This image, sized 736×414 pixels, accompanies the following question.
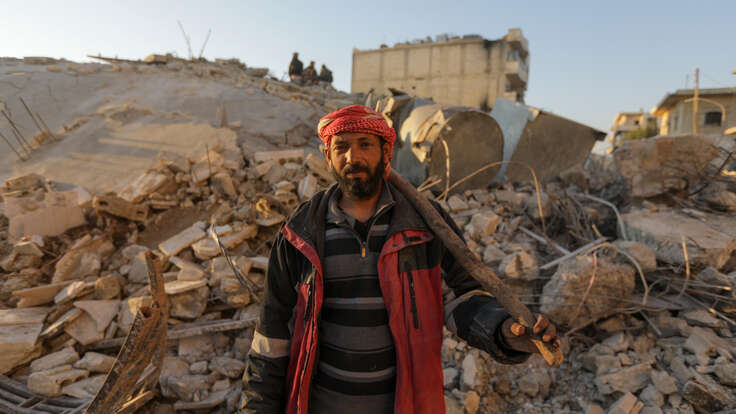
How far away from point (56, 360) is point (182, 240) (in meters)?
1.42

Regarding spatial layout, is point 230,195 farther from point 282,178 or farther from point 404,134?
point 404,134

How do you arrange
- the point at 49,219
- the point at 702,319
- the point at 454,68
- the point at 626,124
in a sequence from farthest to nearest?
the point at 626,124, the point at 454,68, the point at 49,219, the point at 702,319

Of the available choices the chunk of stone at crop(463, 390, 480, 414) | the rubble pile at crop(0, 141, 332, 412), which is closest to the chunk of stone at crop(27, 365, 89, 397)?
the rubble pile at crop(0, 141, 332, 412)

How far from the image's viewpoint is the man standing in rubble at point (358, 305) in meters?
1.39

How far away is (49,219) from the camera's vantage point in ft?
13.1

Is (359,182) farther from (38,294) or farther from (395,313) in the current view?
(38,294)

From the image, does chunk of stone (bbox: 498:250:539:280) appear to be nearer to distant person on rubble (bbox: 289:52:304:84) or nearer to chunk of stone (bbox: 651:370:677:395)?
chunk of stone (bbox: 651:370:677:395)

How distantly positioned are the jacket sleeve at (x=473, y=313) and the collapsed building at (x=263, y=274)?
1.45m

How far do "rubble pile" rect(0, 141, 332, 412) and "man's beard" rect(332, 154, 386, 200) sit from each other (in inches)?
84.2

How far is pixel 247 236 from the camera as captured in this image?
3914 millimetres

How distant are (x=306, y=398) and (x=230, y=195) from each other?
376cm

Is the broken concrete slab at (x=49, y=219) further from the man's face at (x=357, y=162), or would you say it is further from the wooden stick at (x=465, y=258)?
the wooden stick at (x=465, y=258)

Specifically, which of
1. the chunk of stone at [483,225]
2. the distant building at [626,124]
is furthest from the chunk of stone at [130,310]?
the distant building at [626,124]

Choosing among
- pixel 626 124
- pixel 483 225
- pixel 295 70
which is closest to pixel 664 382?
pixel 483 225
